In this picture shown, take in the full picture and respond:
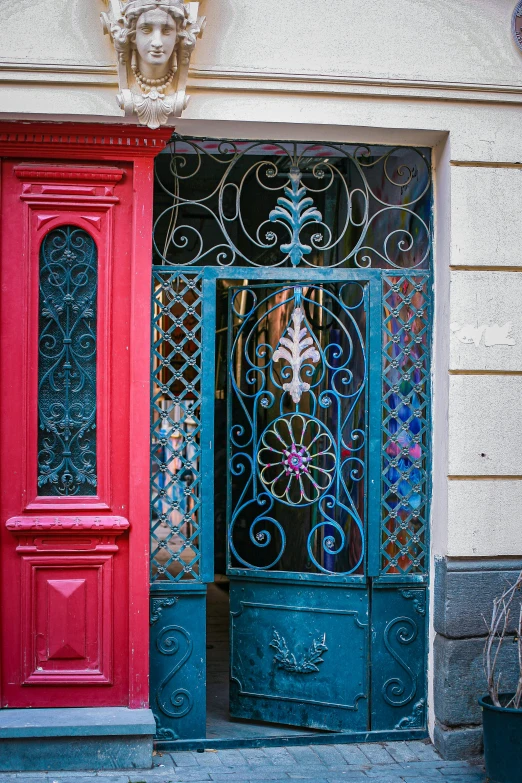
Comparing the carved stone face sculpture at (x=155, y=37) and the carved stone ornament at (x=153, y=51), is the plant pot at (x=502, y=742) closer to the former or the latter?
the carved stone ornament at (x=153, y=51)

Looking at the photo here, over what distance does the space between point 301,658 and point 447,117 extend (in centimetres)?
345

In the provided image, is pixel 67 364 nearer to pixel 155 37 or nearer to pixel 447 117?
pixel 155 37

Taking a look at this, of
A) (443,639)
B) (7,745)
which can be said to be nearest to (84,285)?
(7,745)

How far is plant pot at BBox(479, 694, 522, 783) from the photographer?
495 cm

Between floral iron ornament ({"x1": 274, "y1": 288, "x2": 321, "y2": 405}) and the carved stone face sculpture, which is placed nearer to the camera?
the carved stone face sculpture

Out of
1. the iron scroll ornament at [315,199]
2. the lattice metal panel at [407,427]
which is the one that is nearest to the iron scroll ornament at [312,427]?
the lattice metal panel at [407,427]

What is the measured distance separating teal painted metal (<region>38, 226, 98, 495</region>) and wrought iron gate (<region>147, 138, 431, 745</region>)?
1.36 ft

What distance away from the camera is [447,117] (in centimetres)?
559

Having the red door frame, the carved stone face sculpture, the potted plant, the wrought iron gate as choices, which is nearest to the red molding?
the red door frame

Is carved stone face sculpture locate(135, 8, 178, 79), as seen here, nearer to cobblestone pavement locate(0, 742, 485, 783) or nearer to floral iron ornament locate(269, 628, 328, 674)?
floral iron ornament locate(269, 628, 328, 674)

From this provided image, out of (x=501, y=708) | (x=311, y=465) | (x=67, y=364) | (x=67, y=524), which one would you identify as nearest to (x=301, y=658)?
(x=311, y=465)

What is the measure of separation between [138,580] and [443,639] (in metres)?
1.86

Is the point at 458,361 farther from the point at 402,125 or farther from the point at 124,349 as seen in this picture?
the point at 124,349

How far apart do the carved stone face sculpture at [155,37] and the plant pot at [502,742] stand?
13.1 ft
